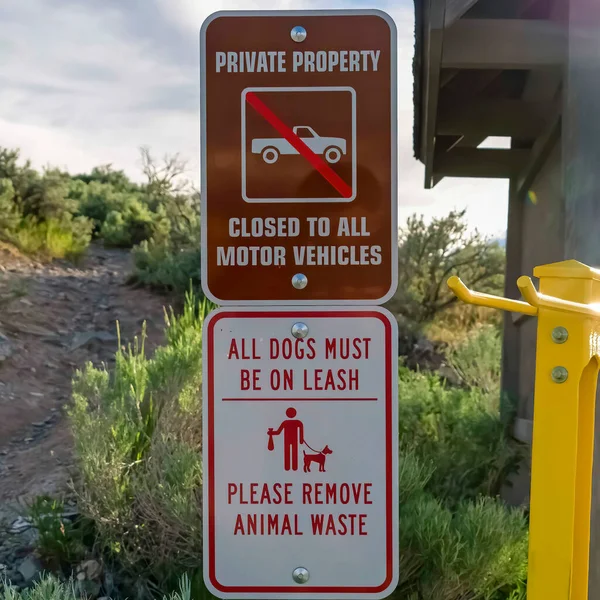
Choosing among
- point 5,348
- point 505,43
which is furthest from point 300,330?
point 5,348

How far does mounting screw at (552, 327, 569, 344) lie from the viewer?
1.38 m

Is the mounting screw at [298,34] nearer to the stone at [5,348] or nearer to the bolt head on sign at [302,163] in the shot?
the bolt head on sign at [302,163]

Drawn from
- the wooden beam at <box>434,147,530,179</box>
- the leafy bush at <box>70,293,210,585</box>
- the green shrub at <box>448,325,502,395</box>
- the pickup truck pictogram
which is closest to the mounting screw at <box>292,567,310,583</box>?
the pickup truck pictogram

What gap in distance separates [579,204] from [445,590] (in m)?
1.54

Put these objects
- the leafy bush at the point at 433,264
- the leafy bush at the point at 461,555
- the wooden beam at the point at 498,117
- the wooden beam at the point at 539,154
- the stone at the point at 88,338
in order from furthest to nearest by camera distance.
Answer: the leafy bush at the point at 433,264
the stone at the point at 88,338
the wooden beam at the point at 498,117
the wooden beam at the point at 539,154
the leafy bush at the point at 461,555

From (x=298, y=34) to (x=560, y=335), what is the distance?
831mm

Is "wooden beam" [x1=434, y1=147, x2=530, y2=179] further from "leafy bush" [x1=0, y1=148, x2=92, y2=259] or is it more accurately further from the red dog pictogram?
"leafy bush" [x1=0, y1=148, x2=92, y2=259]

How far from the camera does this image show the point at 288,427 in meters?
1.60

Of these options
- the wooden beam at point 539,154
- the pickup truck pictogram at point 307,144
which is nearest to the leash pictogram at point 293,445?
the pickup truck pictogram at point 307,144

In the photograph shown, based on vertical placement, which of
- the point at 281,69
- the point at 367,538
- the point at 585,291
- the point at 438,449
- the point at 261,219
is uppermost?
the point at 281,69

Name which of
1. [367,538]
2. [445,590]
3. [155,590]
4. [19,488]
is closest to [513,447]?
[445,590]

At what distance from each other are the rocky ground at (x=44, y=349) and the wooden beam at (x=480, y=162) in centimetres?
345

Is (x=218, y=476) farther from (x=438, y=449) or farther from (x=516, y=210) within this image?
(x=516, y=210)

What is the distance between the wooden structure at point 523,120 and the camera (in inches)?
117
